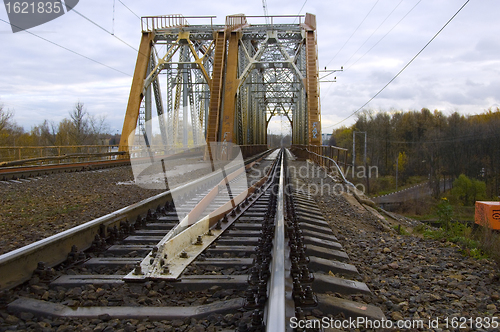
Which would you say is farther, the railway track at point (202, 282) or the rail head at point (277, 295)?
the railway track at point (202, 282)

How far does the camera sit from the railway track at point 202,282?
2234mm

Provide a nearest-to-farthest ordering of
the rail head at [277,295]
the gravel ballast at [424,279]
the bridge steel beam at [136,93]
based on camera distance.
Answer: the rail head at [277,295] → the gravel ballast at [424,279] → the bridge steel beam at [136,93]

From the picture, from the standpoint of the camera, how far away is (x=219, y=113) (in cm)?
1852

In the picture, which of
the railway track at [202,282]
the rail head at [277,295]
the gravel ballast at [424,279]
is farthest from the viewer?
the gravel ballast at [424,279]

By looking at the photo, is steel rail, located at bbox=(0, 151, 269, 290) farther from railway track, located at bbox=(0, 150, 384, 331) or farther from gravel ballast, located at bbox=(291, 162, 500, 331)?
gravel ballast, located at bbox=(291, 162, 500, 331)

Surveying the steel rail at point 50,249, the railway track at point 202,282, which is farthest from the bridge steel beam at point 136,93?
the railway track at point 202,282

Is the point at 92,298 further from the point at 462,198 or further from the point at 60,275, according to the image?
the point at 462,198

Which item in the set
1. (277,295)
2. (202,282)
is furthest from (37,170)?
(277,295)

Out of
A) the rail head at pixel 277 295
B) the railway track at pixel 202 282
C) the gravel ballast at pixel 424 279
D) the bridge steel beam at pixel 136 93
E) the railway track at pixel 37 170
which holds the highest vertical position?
the bridge steel beam at pixel 136 93

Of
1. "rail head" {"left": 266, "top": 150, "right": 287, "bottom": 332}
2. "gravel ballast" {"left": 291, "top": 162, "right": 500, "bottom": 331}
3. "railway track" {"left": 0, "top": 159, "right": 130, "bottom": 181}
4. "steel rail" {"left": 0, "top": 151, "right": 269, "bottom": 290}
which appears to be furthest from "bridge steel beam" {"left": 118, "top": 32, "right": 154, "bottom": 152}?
"rail head" {"left": 266, "top": 150, "right": 287, "bottom": 332}

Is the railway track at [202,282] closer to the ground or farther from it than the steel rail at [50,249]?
closer to the ground

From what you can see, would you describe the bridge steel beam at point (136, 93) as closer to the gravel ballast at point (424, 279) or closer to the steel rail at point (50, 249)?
the steel rail at point (50, 249)

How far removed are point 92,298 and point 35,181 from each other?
8735 millimetres

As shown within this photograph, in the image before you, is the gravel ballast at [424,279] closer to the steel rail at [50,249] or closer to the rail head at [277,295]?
the rail head at [277,295]
